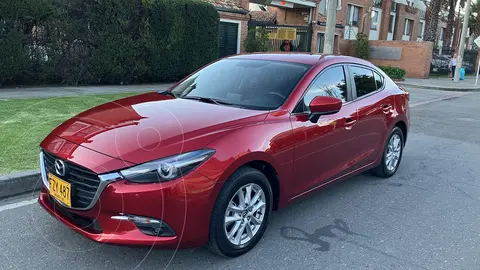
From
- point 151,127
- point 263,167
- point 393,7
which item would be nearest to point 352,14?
point 393,7

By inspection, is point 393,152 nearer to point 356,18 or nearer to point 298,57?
point 298,57

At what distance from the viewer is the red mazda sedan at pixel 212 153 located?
9.30 feet

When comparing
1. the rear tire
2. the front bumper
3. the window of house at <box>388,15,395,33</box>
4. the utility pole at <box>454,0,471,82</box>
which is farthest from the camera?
the window of house at <box>388,15,395,33</box>

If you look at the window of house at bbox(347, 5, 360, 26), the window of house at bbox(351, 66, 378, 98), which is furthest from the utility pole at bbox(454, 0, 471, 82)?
the window of house at bbox(351, 66, 378, 98)

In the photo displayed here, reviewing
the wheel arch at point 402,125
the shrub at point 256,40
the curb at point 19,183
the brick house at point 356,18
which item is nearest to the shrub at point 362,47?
the brick house at point 356,18

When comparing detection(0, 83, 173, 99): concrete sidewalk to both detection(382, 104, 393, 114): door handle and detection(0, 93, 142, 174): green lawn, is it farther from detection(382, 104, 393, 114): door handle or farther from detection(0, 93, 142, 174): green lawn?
detection(382, 104, 393, 114): door handle

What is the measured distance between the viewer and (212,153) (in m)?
3.03

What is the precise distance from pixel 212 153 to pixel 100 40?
394 inches

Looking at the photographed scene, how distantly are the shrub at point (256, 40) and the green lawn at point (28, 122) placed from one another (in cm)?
995

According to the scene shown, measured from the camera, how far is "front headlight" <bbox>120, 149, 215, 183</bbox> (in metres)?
2.80

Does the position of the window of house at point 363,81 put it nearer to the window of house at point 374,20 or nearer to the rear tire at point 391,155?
the rear tire at point 391,155

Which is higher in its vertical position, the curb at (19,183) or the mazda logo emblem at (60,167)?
the mazda logo emblem at (60,167)

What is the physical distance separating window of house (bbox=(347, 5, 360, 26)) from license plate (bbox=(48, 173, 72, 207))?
3020 cm

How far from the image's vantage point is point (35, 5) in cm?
1034
